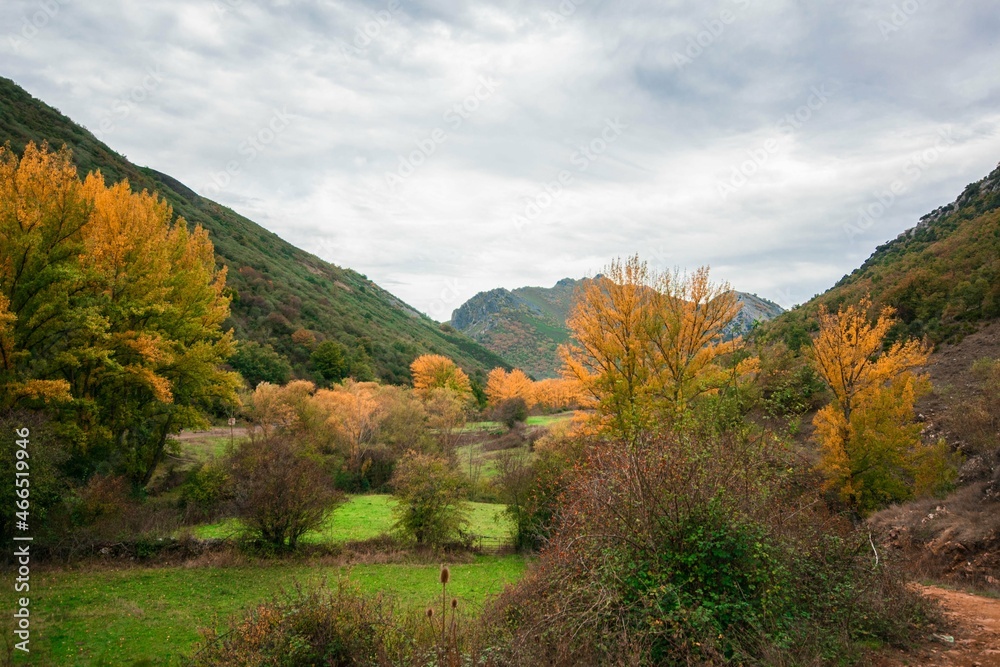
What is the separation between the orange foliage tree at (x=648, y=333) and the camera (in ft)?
52.0

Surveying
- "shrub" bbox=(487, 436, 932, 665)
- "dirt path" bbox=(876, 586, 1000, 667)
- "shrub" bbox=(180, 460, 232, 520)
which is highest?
"shrub" bbox=(487, 436, 932, 665)

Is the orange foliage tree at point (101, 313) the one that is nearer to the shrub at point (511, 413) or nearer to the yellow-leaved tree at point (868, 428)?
the yellow-leaved tree at point (868, 428)

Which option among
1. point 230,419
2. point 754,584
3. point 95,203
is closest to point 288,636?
point 754,584

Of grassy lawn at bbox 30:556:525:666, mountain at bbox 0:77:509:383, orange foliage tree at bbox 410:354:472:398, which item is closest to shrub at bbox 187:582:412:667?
grassy lawn at bbox 30:556:525:666

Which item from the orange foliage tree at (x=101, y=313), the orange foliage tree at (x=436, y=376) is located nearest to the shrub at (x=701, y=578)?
the orange foliage tree at (x=101, y=313)

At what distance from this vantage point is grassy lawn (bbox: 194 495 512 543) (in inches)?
836

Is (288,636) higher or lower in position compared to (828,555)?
lower

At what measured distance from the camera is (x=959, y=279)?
33625 mm

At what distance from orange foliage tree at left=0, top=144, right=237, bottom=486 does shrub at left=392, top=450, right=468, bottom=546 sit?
9.56 m

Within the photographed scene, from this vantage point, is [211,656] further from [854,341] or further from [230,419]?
[230,419]

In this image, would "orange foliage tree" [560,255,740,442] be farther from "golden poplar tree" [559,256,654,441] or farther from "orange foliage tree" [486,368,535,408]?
"orange foliage tree" [486,368,535,408]

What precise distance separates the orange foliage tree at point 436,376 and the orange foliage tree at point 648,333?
49.4 m

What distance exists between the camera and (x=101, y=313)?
17.2 meters

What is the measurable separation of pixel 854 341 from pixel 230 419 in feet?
121
